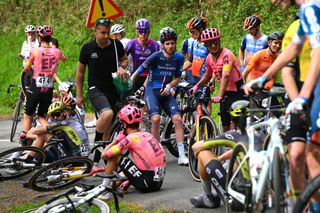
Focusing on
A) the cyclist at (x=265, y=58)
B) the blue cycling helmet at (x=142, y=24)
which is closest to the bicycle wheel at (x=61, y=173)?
the cyclist at (x=265, y=58)

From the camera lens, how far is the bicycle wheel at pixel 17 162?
10047 mm

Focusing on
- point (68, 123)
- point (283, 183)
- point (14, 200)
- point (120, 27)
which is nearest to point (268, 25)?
point (120, 27)

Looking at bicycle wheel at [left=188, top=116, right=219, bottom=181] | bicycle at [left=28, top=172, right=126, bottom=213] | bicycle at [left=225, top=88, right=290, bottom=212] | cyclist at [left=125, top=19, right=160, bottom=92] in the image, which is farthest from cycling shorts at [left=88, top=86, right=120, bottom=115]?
bicycle at [left=225, top=88, right=290, bottom=212]

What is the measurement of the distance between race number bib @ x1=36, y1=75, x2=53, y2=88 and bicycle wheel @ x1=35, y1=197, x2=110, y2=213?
4352 mm

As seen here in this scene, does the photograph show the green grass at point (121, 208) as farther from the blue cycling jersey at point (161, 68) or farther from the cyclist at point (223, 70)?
the blue cycling jersey at point (161, 68)

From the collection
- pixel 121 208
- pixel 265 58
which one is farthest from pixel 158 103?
pixel 121 208

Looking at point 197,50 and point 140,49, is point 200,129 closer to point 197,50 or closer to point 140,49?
point 140,49

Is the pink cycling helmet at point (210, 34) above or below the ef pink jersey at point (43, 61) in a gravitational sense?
above

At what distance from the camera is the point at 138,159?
8.82m

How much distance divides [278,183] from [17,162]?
563cm

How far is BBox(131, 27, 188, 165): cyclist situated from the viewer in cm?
1081

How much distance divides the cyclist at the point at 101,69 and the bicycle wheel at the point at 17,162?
108 cm

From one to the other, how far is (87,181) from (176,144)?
1864mm

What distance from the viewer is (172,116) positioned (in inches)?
428
